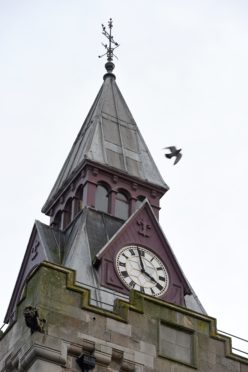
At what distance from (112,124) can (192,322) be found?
24.0 meters

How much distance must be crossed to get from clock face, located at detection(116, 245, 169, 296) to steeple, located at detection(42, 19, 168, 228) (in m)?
4.02

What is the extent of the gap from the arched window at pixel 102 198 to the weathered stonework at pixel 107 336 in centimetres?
1835

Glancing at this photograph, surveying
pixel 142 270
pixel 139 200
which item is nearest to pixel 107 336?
pixel 142 270

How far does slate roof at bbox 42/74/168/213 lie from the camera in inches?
2101

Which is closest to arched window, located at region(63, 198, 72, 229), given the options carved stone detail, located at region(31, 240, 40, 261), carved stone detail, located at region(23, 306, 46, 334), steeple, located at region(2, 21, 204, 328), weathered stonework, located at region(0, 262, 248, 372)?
steeple, located at region(2, 21, 204, 328)

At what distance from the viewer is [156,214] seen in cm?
5247

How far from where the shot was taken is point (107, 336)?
105 feet

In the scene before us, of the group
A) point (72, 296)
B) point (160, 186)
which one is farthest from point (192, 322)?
point (160, 186)

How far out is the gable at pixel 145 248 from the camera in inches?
1816

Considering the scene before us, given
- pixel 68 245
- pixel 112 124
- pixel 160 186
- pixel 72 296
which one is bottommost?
pixel 72 296

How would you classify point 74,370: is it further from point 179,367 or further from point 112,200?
point 112,200

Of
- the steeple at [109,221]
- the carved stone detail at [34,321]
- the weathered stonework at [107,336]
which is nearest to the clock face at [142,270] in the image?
the steeple at [109,221]

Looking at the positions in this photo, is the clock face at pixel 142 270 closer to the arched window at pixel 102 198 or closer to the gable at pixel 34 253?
the gable at pixel 34 253

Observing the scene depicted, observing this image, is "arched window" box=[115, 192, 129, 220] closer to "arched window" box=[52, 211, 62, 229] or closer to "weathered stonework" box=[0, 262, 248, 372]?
"arched window" box=[52, 211, 62, 229]
